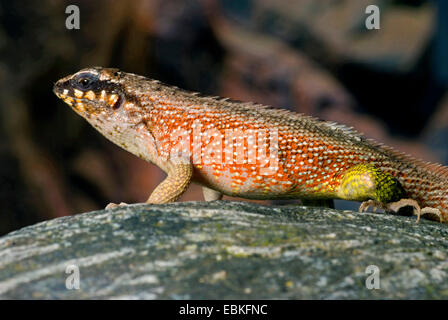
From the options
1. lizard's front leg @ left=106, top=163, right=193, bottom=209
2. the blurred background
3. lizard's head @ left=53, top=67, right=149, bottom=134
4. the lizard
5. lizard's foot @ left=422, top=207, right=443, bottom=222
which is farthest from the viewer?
the blurred background

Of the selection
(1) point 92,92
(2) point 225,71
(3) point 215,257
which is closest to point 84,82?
(1) point 92,92

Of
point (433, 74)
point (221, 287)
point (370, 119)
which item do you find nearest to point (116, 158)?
point (370, 119)

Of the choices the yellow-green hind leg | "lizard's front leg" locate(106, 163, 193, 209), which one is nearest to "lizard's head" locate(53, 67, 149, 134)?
"lizard's front leg" locate(106, 163, 193, 209)

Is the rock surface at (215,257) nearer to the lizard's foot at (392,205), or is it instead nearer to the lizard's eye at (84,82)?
the lizard's foot at (392,205)

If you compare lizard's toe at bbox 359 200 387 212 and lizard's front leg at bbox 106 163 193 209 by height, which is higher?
lizard's front leg at bbox 106 163 193 209

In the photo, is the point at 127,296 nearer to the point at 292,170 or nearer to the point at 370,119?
the point at 292,170

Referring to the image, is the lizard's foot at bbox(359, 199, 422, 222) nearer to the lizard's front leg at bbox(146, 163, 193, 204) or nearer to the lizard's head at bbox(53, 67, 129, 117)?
the lizard's front leg at bbox(146, 163, 193, 204)
